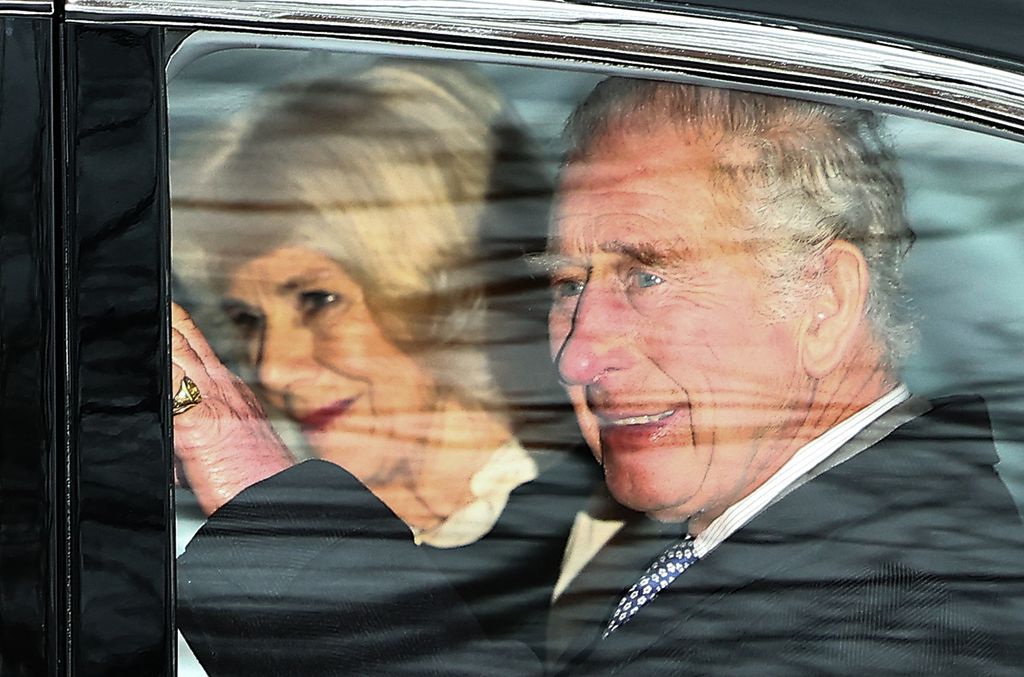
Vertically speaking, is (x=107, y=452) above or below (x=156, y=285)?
below

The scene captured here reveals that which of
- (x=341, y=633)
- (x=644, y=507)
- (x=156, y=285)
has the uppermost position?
(x=156, y=285)

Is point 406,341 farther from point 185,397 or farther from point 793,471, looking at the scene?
point 793,471

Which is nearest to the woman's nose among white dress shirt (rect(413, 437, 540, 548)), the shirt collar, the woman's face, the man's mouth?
the woman's face

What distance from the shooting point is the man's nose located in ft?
4.81

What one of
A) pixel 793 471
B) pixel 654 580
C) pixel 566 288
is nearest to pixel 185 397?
pixel 566 288

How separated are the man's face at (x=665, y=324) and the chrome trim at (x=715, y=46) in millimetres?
89

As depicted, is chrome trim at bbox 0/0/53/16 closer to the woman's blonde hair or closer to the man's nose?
the woman's blonde hair

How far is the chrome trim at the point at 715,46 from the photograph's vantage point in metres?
1.45

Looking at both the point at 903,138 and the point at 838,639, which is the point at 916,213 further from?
the point at 838,639

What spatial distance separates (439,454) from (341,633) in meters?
0.21

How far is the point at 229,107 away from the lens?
4.86 ft

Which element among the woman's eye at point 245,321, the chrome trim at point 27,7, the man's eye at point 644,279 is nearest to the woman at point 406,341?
the woman's eye at point 245,321

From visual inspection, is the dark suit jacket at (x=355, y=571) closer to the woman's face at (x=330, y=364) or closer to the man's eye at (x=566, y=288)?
the woman's face at (x=330, y=364)

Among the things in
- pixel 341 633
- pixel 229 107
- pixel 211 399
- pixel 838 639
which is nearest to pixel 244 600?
pixel 341 633
